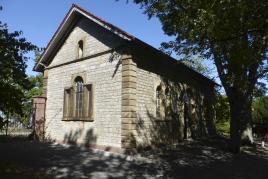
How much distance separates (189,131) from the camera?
65.2 ft

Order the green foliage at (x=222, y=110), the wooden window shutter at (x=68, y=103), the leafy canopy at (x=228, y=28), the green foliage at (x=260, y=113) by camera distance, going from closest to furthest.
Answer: the leafy canopy at (x=228, y=28)
the wooden window shutter at (x=68, y=103)
the green foliage at (x=222, y=110)
the green foliage at (x=260, y=113)

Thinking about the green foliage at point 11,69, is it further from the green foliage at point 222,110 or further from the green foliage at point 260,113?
the green foliage at point 260,113

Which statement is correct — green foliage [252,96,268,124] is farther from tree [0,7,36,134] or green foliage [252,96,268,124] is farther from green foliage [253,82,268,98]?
tree [0,7,36,134]

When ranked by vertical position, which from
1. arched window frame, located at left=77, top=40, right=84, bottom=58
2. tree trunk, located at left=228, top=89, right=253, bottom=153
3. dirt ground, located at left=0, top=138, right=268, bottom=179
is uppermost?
arched window frame, located at left=77, top=40, right=84, bottom=58

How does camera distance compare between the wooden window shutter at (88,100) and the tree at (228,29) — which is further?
the wooden window shutter at (88,100)

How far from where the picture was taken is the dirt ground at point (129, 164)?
9.93 metres

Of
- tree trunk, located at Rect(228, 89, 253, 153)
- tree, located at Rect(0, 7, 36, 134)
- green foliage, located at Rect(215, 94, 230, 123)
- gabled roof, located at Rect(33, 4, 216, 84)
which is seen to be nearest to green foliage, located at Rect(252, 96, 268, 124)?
green foliage, located at Rect(215, 94, 230, 123)

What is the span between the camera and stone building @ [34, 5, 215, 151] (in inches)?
554

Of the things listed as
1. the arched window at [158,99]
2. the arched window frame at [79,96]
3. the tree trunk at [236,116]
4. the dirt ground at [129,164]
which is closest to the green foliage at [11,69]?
the dirt ground at [129,164]

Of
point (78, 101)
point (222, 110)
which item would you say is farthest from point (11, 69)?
point (222, 110)

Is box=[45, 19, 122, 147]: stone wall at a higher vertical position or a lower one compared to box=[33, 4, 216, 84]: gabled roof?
lower

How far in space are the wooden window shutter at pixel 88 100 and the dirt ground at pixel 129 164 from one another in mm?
1786

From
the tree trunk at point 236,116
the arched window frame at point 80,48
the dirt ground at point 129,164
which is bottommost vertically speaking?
the dirt ground at point 129,164

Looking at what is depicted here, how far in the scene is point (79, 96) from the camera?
16.4 m
